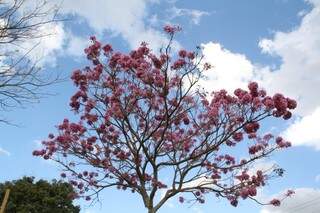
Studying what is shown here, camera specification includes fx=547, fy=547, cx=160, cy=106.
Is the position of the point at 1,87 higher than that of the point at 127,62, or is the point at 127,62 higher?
the point at 127,62

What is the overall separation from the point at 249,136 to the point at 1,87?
784cm

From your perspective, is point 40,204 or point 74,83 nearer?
point 74,83

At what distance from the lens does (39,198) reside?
126ft

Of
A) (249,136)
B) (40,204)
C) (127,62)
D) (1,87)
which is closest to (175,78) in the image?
(127,62)

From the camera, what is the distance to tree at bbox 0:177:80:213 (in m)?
37.7

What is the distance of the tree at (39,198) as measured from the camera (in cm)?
3769

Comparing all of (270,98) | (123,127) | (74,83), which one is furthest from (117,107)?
(270,98)

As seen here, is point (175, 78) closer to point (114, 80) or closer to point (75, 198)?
point (114, 80)

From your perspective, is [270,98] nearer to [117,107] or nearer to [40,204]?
[117,107]

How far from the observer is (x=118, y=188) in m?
16.1

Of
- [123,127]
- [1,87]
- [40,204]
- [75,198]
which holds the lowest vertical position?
[1,87]

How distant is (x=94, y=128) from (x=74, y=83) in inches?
56.2

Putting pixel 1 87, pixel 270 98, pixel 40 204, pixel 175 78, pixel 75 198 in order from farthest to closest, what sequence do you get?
1. pixel 40 204
2. pixel 75 198
3. pixel 175 78
4. pixel 270 98
5. pixel 1 87

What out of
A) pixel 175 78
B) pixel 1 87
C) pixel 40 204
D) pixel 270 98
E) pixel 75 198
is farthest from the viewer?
pixel 40 204
